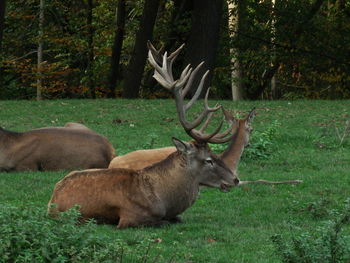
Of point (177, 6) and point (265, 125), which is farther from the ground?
point (177, 6)

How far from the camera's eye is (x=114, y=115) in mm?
19094

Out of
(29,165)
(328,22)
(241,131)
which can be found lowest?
(29,165)

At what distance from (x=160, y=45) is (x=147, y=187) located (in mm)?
23463

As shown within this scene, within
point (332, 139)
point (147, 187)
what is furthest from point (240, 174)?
point (332, 139)

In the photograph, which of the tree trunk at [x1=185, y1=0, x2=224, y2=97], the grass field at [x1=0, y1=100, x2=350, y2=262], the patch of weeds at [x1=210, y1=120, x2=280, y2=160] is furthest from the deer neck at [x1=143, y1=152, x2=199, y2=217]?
the tree trunk at [x1=185, y1=0, x2=224, y2=97]

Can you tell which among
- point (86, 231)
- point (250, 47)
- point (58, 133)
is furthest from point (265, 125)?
point (250, 47)

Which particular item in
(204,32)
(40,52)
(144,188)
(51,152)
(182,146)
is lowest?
(51,152)

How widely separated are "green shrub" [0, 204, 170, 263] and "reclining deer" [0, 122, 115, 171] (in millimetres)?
5957

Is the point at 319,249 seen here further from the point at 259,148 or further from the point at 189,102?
the point at 259,148

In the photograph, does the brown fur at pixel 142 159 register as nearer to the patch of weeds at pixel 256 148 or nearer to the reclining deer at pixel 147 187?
the reclining deer at pixel 147 187

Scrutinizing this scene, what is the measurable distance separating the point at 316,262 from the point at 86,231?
1.69 m

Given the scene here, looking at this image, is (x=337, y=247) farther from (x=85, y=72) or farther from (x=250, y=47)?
(x=85, y=72)

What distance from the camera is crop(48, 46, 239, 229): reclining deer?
28.5 ft

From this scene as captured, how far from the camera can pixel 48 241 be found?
6.34 metres
